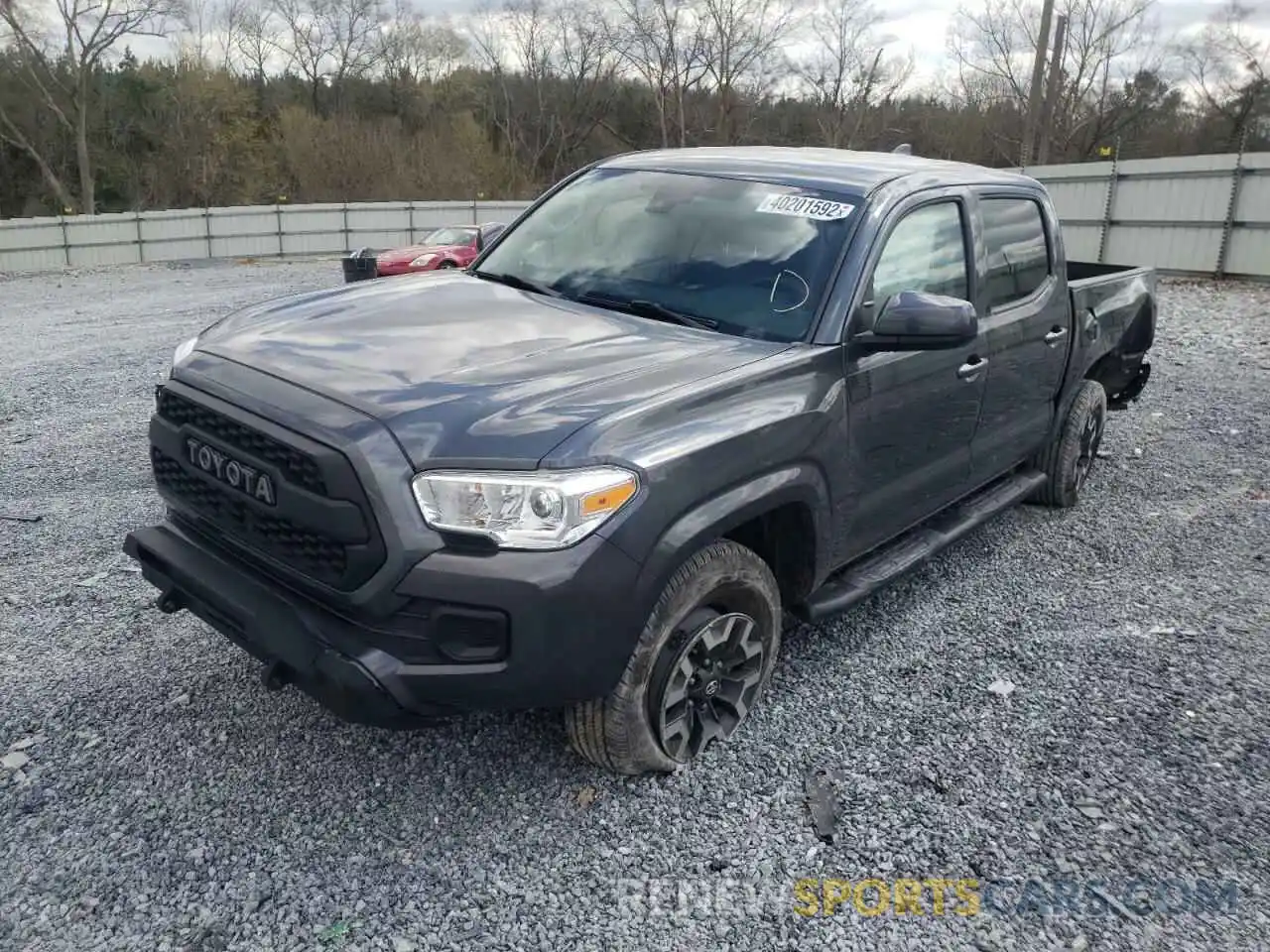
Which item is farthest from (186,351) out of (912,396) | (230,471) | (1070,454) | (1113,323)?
(1113,323)

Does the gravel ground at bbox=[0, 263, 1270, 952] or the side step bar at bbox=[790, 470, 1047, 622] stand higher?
the side step bar at bbox=[790, 470, 1047, 622]

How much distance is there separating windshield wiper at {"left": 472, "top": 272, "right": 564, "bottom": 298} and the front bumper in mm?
1562

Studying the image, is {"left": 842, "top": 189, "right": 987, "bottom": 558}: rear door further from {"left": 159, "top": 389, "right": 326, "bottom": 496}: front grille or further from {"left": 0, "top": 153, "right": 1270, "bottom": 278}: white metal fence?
{"left": 0, "top": 153, "right": 1270, "bottom": 278}: white metal fence

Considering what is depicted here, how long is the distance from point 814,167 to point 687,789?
2.43 meters

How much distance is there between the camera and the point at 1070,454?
548 centimetres

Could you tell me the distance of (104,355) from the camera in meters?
10.3

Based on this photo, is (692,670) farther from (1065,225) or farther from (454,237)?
(1065,225)

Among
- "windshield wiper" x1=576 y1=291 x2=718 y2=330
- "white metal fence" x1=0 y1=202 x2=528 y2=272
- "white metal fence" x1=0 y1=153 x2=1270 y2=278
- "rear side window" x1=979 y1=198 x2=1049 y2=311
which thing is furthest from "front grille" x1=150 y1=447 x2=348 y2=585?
"white metal fence" x1=0 y1=202 x2=528 y2=272

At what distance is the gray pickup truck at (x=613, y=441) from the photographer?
96.7 inches

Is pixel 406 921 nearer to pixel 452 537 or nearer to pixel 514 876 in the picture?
pixel 514 876

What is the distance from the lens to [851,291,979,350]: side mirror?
316 centimetres

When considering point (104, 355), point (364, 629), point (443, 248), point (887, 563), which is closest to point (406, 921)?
point (364, 629)

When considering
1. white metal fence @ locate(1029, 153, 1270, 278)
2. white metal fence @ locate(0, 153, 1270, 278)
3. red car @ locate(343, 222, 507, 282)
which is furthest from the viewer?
red car @ locate(343, 222, 507, 282)

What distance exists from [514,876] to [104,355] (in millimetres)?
9559
